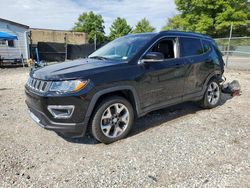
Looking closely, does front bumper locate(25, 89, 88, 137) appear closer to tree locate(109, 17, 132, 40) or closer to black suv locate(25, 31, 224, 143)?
black suv locate(25, 31, 224, 143)

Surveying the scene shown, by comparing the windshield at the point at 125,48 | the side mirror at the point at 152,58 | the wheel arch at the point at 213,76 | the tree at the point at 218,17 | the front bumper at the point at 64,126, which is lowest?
the front bumper at the point at 64,126

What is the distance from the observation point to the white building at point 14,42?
64.2 feet

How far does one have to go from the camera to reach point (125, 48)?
14.3 feet

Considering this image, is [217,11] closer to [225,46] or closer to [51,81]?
[225,46]

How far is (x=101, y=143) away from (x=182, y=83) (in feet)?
6.66

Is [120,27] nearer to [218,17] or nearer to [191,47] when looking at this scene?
[218,17]

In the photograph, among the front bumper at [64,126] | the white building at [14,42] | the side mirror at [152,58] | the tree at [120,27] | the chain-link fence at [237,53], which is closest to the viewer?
the front bumper at [64,126]

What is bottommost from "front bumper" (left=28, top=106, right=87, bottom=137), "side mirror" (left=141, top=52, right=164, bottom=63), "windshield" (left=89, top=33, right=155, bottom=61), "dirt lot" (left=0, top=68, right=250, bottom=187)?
"dirt lot" (left=0, top=68, right=250, bottom=187)

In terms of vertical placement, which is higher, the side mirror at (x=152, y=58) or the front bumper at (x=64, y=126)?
the side mirror at (x=152, y=58)

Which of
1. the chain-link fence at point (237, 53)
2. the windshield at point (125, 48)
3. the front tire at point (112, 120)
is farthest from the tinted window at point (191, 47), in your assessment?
the chain-link fence at point (237, 53)

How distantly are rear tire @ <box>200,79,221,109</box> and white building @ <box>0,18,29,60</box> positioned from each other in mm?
18661

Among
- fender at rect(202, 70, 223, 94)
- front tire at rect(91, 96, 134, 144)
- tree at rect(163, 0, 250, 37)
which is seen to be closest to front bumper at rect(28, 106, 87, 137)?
front tire at rect(91, 96, 134, 144)

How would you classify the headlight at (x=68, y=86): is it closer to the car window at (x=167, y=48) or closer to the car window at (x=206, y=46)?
the car window at (x=167, y=48)

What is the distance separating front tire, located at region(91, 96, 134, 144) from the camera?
3537mm
